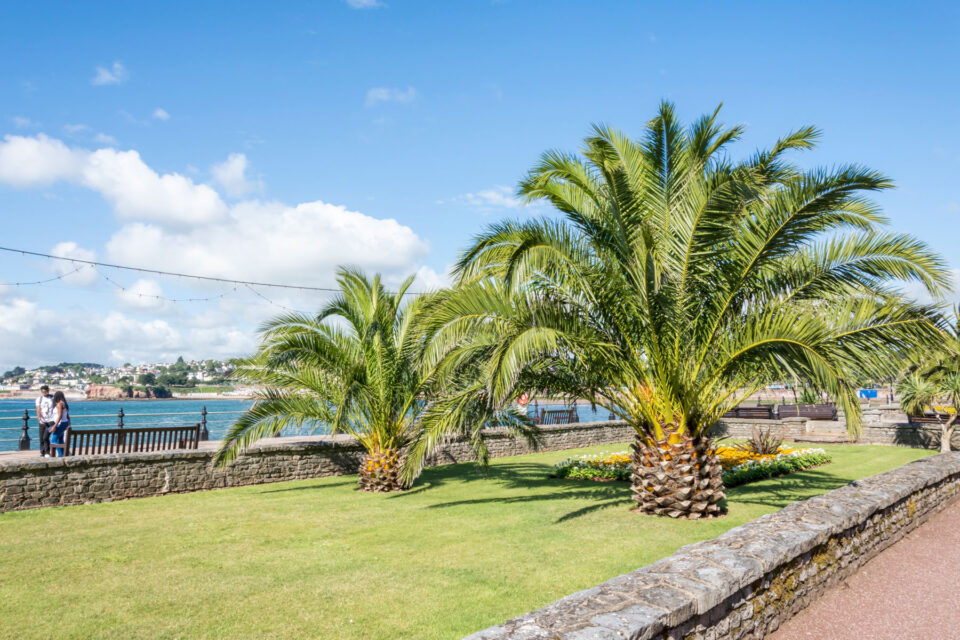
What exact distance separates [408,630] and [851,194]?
6.71 metres

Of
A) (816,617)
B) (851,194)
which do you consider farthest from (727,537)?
(851,194)

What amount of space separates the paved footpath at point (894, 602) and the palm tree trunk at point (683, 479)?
218cm

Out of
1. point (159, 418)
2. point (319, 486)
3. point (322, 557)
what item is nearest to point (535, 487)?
point (319, 486)

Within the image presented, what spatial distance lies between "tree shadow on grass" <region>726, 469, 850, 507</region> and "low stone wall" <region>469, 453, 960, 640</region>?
2.68 metres

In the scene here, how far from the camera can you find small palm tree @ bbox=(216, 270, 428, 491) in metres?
10.9

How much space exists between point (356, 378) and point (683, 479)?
19.9 ft

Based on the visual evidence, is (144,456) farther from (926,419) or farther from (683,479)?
(926,419)

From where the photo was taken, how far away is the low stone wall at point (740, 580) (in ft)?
10.1

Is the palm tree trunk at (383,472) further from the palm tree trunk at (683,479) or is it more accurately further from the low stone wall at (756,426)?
the low stone wall at (756,426)

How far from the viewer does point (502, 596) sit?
515cm

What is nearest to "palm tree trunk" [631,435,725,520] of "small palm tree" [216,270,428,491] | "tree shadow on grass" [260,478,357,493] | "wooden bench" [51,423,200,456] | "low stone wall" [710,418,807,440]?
"small palm tree" [216,270,428,491]

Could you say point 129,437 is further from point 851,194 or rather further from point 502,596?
point 851,194

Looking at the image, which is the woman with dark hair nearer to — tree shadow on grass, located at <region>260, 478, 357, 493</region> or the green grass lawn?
the green grass lawn

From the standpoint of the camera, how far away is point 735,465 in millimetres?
13227
